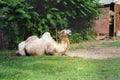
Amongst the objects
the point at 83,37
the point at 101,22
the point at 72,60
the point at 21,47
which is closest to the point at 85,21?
the point at 83,37

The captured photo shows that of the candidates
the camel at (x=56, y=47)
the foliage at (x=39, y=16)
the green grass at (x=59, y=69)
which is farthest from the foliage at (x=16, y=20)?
the green grass at (x=59, y=69)

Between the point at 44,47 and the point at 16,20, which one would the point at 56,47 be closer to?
the point at 44,47

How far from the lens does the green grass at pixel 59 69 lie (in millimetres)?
7992

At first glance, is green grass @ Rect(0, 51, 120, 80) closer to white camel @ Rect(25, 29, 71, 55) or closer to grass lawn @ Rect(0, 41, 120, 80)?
grass lawn @ Rect(0, 41, 120, 80)

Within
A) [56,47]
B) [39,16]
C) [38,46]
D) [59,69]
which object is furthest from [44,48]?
[39,16]

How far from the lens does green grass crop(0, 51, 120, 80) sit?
7.99 meters

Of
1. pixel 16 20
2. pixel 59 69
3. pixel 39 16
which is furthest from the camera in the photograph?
pixel 39 16

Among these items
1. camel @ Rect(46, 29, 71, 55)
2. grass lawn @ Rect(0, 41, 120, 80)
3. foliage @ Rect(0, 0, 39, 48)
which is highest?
foliage @ Rect(0, 0, 39, 48)

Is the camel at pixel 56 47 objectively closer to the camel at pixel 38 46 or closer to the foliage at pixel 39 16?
the camel at pixel 38 46

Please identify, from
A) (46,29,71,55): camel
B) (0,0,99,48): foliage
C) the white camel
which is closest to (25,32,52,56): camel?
the white camel

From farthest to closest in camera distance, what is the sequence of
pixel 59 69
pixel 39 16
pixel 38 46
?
pixel 39 16 → pixel 38 46 → pixel 59 69

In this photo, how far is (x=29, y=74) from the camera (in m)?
8.25

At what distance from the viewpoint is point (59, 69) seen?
8.95 meters

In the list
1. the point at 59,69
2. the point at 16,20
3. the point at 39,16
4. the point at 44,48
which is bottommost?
the point at 59,69
